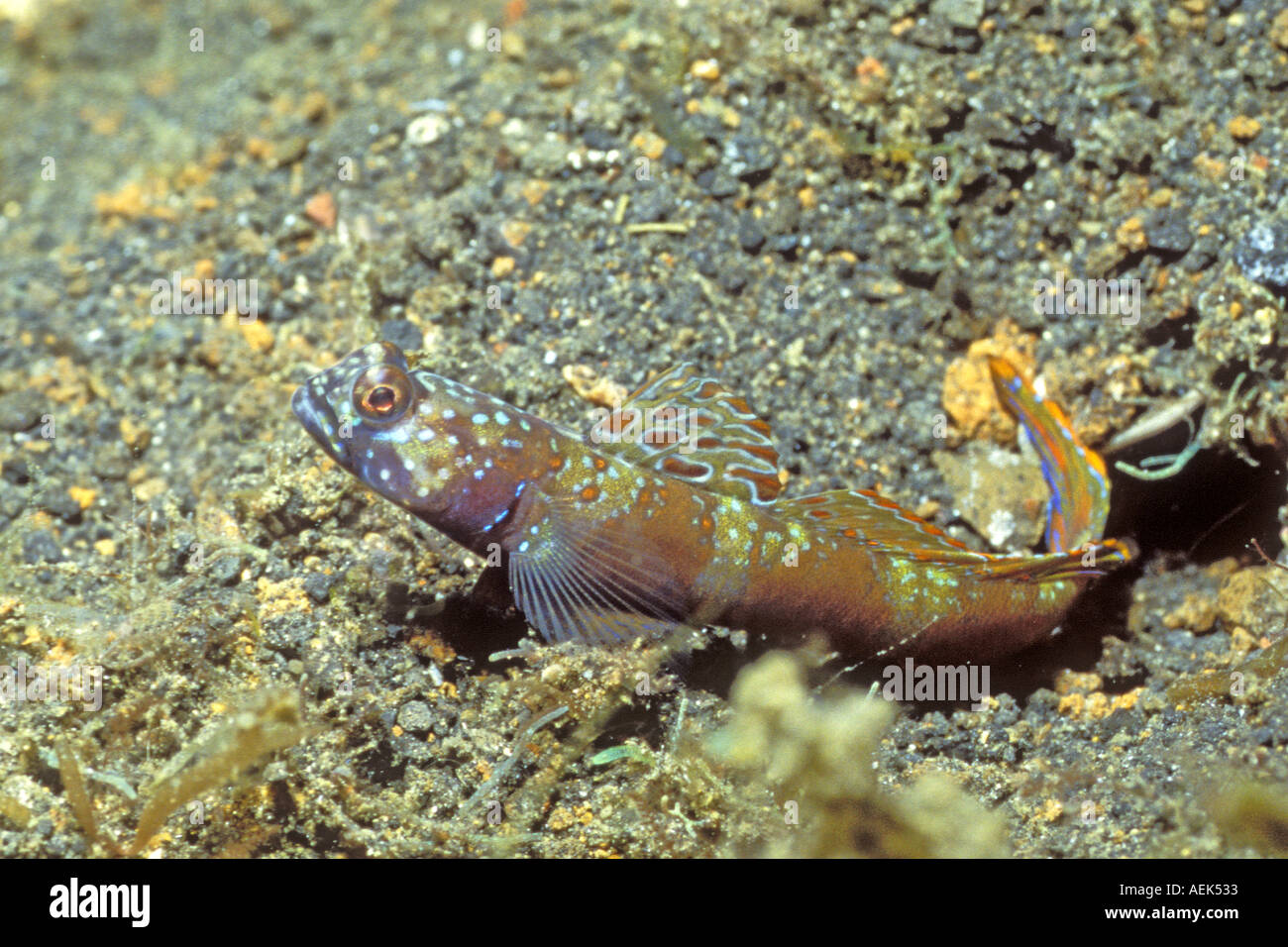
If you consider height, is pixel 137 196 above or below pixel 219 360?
above

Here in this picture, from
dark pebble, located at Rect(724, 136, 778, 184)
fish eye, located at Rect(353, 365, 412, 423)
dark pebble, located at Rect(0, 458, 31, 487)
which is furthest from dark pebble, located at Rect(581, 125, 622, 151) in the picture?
dark pebble, located at Rect(0, 458, 31, 487)

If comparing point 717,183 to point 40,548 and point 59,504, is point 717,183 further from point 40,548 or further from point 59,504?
point 40,548

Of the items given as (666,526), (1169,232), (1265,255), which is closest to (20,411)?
(666,526)

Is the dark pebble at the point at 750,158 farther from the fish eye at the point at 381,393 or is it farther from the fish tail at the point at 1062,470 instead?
the fish eye at the point at 381,393

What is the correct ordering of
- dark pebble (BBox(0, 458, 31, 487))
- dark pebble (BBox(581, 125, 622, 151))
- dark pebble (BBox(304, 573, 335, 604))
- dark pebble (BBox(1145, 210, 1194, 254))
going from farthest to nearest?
→ dark pebble (BBox(581, 125, 622, 151))
dark pebble (BBox(0, 458, 31, 487))
dark pebble (BBox(1145, 210, 1194, 254))
dark pebble (BBox(304, 573, 335, 604))

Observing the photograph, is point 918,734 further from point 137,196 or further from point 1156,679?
point 137,196

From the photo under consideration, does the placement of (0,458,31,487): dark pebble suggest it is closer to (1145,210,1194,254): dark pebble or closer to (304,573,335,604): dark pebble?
(304,573,335,604): dark pebble
